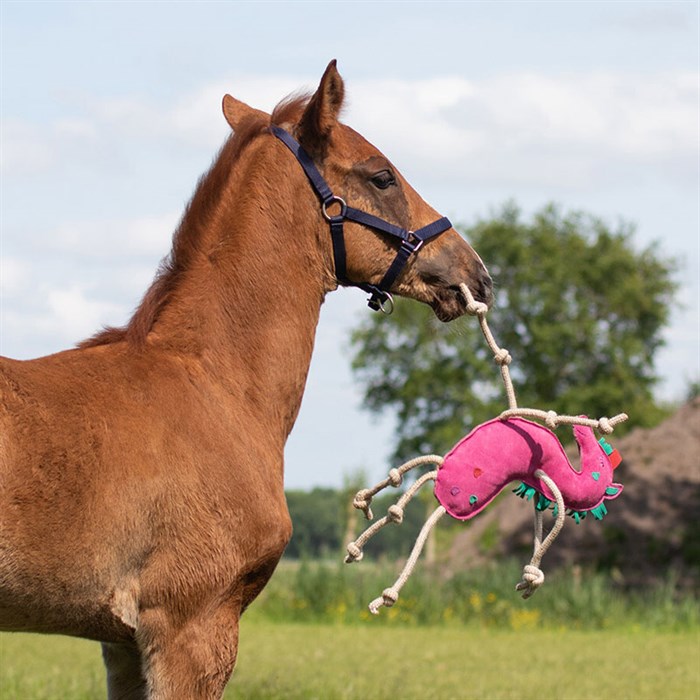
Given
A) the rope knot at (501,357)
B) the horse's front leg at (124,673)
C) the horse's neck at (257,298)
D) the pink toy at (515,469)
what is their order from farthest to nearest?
the rope knot at (501,357)
the pink toy at (515,469)
the horse's neck at (257,298)
the horse's front leg at (124,673)

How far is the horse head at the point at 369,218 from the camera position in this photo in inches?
191

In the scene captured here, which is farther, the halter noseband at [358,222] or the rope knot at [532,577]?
the halter noseband at [358,222]

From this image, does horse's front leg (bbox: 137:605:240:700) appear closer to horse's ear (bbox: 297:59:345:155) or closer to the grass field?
horse's ear (bbox: 297:59:345:155)

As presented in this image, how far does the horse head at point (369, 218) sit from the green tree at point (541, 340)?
30.9 m

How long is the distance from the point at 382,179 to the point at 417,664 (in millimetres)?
6728

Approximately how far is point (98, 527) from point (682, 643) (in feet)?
33.4

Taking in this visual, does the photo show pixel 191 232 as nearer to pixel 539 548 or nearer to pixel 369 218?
pixel 369 218

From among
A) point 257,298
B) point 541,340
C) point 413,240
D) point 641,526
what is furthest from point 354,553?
point 541,340

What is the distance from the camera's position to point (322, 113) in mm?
4762

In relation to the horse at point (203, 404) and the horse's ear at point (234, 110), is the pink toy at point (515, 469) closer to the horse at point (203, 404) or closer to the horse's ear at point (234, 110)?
the horse at point (203, 404)

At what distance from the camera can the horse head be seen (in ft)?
15.9

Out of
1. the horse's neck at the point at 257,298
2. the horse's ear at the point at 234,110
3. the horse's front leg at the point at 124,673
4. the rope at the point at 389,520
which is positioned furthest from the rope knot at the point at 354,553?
the horse's ear at the point at 234,110

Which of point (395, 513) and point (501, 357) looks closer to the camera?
point (395, 513)

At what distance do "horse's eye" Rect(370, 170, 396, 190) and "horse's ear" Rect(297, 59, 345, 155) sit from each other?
26 cm
